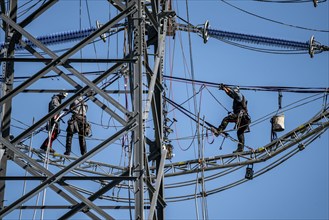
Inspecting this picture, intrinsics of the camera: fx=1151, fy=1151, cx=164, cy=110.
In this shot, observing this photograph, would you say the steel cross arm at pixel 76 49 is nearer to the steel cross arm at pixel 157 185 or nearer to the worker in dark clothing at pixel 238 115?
the steel cross arm at pixel 157 185

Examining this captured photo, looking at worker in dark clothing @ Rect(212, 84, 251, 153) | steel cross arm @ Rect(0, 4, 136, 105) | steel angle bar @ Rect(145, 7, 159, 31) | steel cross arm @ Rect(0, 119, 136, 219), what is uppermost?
worker in dark clothing @ Rect(212, 84, 251, 153)

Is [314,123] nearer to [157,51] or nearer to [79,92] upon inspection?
[157,51]

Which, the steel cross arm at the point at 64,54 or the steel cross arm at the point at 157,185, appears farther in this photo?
the steel cross arm at the point at 157,185

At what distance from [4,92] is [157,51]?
2.84m

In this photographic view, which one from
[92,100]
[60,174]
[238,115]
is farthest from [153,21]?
[238,115]

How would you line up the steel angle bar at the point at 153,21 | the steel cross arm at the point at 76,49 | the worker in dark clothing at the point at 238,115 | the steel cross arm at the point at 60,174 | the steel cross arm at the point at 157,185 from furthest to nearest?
the worker in dark clothing at the point at 238,115 < the steel angle bar at the point at 153,21 < the steel cross arm at the point at 157,185 < the steel cross arm at the point at 76,49 < the steel cross arm at the point at 60,174

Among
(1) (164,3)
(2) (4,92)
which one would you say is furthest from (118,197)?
(2) (4,92)

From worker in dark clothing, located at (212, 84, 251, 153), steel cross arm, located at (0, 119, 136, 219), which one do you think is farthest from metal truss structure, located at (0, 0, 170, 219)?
worker in dark clothing, located at (212, 84, 251, 153)

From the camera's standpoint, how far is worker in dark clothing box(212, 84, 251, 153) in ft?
97.0

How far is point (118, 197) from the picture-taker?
2834 cm

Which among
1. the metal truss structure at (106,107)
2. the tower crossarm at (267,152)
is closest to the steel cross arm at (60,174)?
the metal truss structure at (106,107)

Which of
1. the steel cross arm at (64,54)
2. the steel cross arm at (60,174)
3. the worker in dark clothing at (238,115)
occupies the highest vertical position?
the worker in dark clothing at (238,115)

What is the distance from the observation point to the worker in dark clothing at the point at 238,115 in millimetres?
29562

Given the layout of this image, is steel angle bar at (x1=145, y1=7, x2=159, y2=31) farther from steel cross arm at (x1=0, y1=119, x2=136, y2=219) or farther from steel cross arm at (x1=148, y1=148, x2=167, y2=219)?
steel cross arm at (x1=0, y1=119, x2=136, y2=219)
